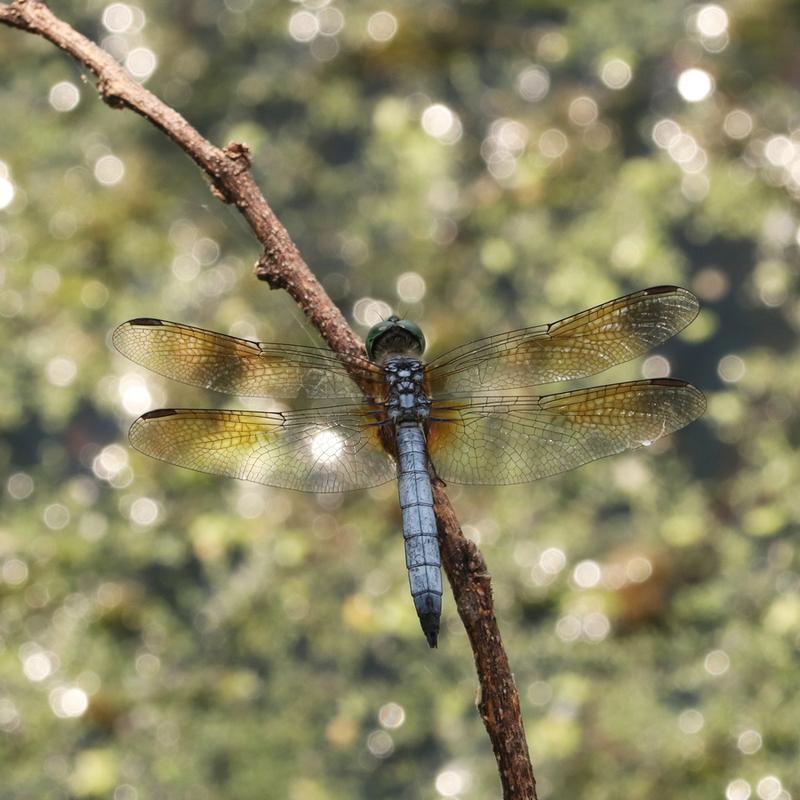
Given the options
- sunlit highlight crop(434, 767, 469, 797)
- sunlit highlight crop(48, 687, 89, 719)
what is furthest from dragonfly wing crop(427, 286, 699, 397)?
sunlit highlight crop(48, 687, 89, 719)

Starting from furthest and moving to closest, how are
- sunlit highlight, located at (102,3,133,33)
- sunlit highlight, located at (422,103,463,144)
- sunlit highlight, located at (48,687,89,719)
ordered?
sunlit highlight, located at (102,3,133,33)
sunlit highlight, located at (422,103,463,144)
sunlit highlight, located at (48,687,89,719)

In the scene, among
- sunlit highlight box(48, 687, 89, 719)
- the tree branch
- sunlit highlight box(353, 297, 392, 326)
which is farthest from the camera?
sunlit highlight box(353, 297, 392, 326)

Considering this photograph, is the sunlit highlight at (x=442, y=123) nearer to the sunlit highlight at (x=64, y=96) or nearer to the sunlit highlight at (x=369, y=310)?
the sunlit highlight at (x=369, y=310)

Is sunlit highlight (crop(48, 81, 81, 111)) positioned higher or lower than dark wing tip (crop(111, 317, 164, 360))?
higher

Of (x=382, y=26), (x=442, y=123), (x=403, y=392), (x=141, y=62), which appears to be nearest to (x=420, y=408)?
(x=403, y=392)

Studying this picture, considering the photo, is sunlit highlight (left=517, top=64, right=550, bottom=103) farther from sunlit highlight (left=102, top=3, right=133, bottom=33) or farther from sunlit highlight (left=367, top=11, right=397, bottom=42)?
sunlit highlight (left=102, top=3, right=133, bottom=33)

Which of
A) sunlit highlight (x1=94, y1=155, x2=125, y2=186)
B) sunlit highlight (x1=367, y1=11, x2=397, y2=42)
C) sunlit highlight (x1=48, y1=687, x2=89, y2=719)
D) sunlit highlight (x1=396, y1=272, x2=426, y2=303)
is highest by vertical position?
sunlit highlight (x1=367, y1=11, x2=397, y2=42)

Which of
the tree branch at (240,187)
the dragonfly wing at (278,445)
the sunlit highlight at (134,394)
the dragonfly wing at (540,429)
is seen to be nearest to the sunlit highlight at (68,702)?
the sunlit highlight at (134,394)

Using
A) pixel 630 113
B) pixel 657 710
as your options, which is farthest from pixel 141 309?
pixel 657 710

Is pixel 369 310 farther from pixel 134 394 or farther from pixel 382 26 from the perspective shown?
pixel 382 26

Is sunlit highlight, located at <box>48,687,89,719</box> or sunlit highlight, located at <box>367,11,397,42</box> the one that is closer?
sunlit highlight, located at <box>48,687,89,719</box>
